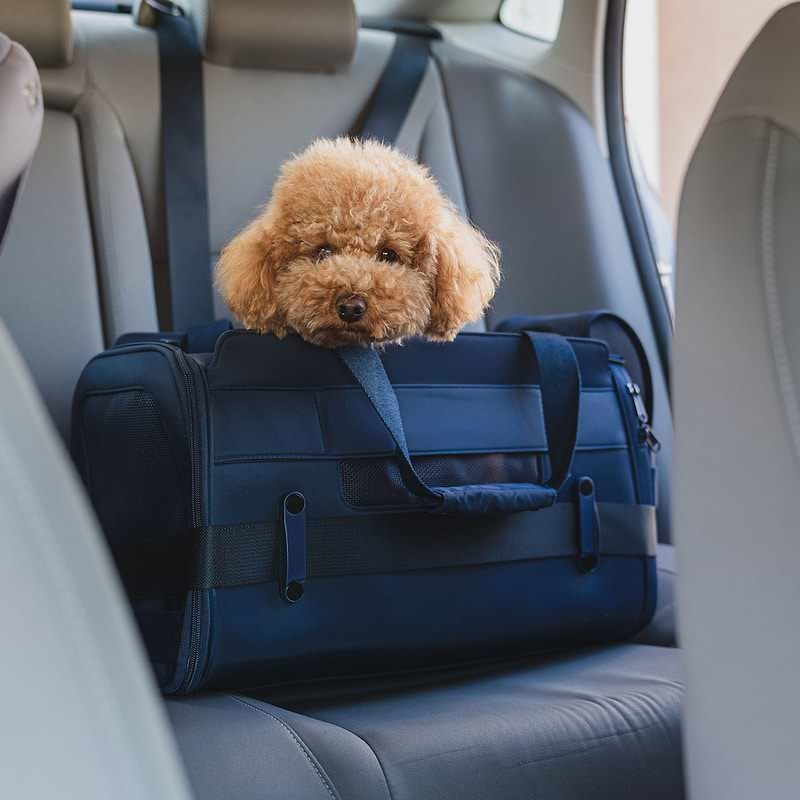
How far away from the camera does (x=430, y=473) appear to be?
1.22 meters

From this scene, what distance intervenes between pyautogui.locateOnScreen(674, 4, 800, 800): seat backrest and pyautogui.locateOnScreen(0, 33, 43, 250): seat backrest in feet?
1.46

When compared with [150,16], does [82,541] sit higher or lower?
lower

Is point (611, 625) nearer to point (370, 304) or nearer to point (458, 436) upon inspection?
point (458, 436)

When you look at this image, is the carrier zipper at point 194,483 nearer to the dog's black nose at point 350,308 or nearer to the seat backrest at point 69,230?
the dog's black nose at point 350,308

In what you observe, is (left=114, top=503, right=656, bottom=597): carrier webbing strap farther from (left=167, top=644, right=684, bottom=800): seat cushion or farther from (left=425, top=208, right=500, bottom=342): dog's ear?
(left=425, top=208, right=500, bottom=342): dog's ear

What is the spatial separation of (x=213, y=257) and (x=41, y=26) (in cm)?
46

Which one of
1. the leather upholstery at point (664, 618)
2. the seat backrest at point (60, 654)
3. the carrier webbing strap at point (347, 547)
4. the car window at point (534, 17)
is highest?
the car window at point (534, 17)

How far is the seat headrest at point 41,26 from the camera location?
5.24 feet

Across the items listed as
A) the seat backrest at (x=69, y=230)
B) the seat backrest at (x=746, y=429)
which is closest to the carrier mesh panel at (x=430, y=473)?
the seat backrest at (x=746, y=429)

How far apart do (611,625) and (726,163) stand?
0.86 metres

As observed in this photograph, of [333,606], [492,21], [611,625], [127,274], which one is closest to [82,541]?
[333,606]

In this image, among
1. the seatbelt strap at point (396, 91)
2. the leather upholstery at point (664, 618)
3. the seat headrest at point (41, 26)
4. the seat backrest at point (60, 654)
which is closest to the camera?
the seat backrest at point (60, 654)

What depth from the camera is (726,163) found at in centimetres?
66

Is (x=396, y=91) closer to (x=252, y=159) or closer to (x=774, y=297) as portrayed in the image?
(x=252, y=159)
